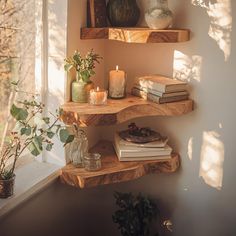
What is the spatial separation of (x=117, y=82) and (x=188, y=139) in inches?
17.8

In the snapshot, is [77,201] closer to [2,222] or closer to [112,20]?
[2,222]

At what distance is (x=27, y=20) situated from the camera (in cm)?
155

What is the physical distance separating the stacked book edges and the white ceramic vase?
547 millimetres

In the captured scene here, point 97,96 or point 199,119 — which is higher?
point 97,96

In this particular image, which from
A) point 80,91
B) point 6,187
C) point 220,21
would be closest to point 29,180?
point 6,187

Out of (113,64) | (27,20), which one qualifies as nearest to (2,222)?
(27,20)

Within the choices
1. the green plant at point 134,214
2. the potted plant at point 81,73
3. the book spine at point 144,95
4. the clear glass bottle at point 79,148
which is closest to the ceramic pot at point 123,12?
the potted plant at point 81,73

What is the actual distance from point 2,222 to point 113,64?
0.95 m

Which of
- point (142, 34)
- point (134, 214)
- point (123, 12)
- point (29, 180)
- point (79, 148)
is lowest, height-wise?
point (134, 214)

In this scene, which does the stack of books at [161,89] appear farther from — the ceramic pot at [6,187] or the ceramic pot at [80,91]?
the ceramic pot at [6,187]

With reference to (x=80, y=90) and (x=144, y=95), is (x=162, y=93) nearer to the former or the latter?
(x=144, y=95)

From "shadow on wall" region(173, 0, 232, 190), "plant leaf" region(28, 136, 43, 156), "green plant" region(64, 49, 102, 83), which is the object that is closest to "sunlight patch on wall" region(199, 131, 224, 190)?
"shadow on wall" region(173, 0, 232, 190)

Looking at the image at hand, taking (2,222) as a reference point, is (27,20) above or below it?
above

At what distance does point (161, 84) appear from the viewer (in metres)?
1.65
